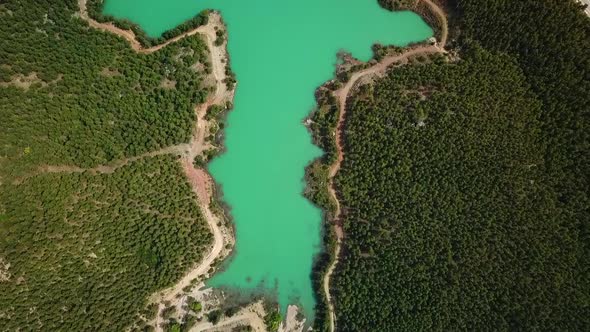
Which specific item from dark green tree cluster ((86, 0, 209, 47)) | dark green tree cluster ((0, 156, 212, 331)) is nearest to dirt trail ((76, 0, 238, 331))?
dark green tree cluster ((86, 0, 209, 47))

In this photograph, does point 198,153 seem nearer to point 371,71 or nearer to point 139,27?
point 139,27

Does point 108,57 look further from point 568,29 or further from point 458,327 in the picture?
point 568,29

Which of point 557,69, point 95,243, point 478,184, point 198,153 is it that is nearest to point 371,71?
point 478,184

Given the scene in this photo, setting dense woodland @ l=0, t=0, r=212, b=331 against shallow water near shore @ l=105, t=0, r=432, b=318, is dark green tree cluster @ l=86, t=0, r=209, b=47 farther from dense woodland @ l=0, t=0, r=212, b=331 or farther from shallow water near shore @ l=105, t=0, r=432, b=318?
dense woodland @ l=0, t=0, r=212, b=331

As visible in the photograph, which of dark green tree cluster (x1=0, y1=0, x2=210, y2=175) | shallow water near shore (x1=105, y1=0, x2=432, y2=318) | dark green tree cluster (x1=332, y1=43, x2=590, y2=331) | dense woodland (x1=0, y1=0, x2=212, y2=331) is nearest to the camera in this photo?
dense woodland (x1=0, y1=0, x2=212, y2=331)

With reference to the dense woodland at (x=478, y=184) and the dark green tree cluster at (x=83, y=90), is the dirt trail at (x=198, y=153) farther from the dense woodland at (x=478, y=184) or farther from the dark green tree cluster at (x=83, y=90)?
the dense woodland at (x=478, y=184)
